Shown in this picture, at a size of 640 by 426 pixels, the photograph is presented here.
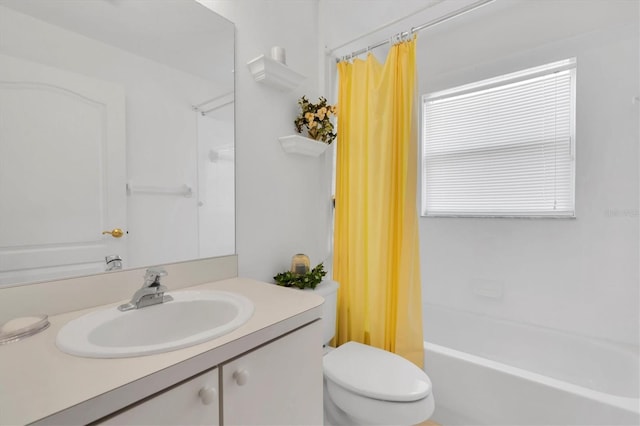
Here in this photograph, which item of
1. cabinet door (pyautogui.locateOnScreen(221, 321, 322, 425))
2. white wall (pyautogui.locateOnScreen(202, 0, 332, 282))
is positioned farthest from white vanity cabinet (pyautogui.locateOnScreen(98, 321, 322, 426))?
white wall (pyautogui.locateOnScreen(202, 0, 332, 282))

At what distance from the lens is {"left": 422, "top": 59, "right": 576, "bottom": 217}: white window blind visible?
6.05 ft

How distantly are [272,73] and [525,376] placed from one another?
1.79 m

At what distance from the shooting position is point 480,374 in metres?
1.35

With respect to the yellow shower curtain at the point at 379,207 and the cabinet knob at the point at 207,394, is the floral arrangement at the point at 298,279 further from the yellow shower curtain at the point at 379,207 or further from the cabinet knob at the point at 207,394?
the cabinet knob at the point at 207,394

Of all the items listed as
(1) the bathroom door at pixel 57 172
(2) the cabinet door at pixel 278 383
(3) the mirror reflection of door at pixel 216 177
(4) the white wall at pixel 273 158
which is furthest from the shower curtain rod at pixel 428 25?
(2) the cabinet door at pixel 278 383

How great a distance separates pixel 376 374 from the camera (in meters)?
1.21

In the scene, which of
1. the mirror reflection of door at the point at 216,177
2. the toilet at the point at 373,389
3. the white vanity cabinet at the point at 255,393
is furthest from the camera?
the mirror reflection of door at the point at 216,177

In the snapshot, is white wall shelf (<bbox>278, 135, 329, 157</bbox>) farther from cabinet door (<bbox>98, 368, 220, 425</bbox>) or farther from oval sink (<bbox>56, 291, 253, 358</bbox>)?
cabinet door (<bbox>98, 368, 220, 425</bbox>)

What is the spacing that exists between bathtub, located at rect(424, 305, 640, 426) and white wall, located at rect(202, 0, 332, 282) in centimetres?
96

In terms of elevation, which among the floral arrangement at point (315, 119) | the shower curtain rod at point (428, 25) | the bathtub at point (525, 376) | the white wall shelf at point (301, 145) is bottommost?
the bathtub at point (525, 376)

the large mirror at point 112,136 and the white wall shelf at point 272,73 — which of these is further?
the white wall shelf at point 272,73

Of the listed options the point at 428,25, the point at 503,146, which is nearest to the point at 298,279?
the point at 428,25

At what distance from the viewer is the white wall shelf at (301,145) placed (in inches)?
59.4

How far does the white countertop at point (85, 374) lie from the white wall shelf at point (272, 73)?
1.12 metres
